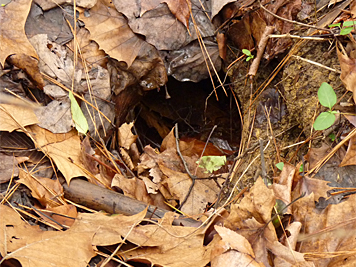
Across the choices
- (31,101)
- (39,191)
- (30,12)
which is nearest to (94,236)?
(39,191)

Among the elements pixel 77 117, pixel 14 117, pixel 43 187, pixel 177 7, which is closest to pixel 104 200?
pixel 43 187

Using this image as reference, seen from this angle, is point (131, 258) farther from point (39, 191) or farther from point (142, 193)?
point (39, 191)

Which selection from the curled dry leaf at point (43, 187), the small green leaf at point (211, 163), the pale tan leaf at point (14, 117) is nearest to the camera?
the curled dry leaf at point (43, 187)

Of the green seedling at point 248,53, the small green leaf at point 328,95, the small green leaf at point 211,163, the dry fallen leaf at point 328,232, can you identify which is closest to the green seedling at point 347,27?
the small green leaf at point 328,95

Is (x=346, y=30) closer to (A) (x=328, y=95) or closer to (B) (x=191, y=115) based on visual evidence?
(A) (x=328, y=95)

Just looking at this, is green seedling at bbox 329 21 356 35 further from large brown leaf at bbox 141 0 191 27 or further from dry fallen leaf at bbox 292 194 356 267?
large brown leaf at bbox 141 0 191 27

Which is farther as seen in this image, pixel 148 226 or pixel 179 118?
pixel 179 118

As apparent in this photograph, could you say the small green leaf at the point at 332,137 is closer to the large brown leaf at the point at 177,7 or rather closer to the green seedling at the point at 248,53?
the green seedling at the point at 248,53
